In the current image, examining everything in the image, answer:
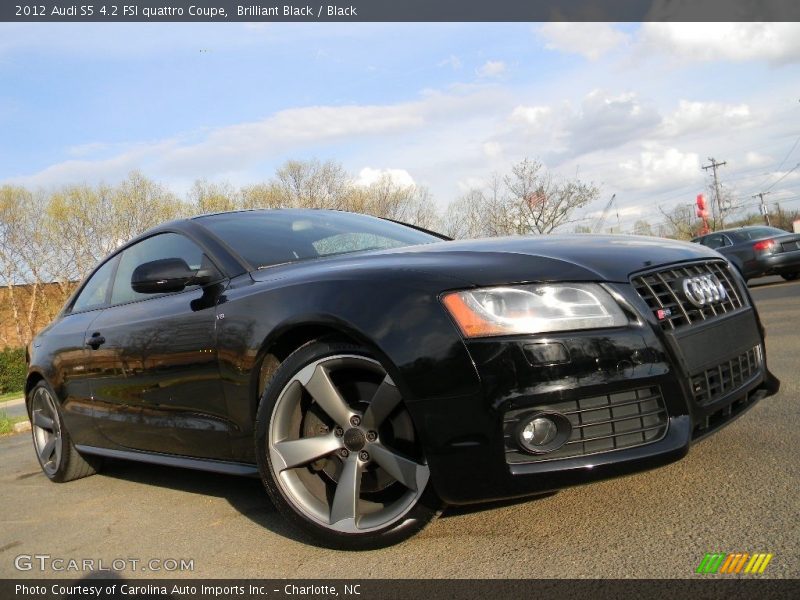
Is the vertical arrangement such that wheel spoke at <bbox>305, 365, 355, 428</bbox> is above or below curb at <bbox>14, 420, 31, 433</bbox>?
above

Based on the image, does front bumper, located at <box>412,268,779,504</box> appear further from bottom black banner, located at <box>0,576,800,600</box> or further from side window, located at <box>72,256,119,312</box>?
side window, located at <box>72,256,119,312</box>

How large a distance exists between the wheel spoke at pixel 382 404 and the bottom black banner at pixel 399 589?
0.52 m

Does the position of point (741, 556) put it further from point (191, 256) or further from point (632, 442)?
point (191, 256)

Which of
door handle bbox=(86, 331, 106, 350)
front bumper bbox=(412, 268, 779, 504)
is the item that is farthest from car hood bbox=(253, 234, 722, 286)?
door handle bbox=(86, 331, 106, 350)

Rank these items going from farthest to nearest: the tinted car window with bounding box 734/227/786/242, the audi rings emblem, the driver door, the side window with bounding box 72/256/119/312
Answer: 1. the tinted car window with bounding box 734/227/786/242
2. the side window with bounding box 72/256/119/312
3. the driver door
4. the audi rings emblem

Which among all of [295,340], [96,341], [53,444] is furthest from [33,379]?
[295,340]

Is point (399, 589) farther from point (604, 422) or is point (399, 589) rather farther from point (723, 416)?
point (723, 416)

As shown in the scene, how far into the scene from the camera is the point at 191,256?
3.62m

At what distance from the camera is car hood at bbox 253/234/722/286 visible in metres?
2.50

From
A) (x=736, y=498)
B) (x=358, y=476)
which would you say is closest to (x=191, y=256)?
(x=358, y=476)

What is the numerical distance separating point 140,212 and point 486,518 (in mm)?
35028

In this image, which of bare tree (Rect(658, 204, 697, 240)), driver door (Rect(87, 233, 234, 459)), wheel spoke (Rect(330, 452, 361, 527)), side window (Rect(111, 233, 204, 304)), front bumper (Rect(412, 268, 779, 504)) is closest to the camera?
front bumper (Rect(412, 268, 779, 504))

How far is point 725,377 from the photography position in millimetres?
2732

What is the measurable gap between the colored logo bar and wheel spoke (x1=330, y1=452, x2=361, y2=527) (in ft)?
3.68
